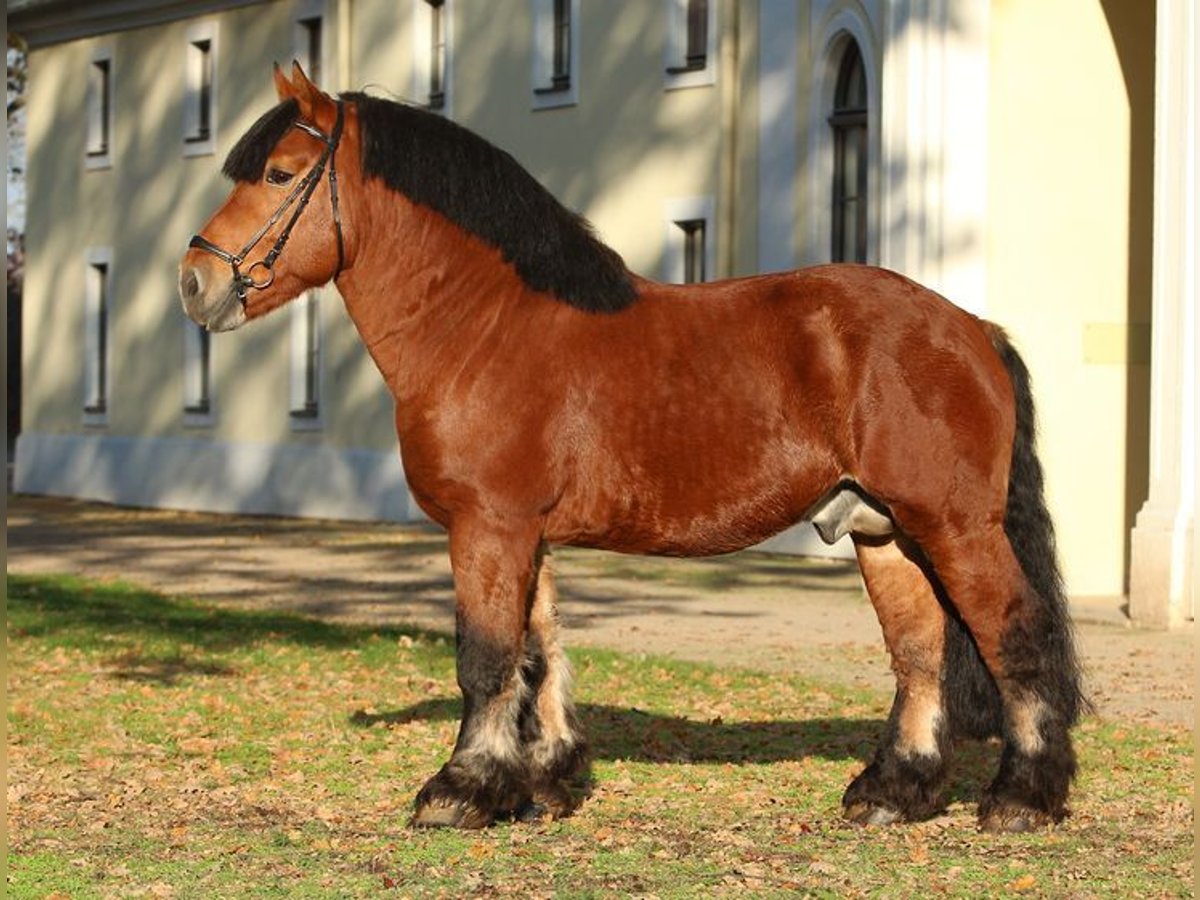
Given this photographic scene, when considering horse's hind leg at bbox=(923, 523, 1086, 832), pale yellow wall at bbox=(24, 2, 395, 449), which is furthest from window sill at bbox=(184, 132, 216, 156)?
horse's hind leg at bbox=(923, 523, 1086, 832)

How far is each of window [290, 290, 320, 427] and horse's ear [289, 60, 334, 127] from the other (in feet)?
77.7

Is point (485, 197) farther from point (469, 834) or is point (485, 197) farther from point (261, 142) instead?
point (469, 834)

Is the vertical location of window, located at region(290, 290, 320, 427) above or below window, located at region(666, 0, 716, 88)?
below

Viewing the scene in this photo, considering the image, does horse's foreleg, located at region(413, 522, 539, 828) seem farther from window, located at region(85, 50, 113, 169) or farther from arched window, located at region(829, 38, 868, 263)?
window, located at region(85, 50, 113, 169)

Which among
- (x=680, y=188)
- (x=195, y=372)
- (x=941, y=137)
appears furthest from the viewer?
(x=195, y=372)

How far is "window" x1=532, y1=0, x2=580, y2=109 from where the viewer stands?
1112 inches

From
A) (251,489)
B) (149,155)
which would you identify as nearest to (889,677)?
(251,489)

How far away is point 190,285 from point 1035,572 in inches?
124

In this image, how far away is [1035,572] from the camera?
8258 millimetres

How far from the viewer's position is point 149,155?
118 feet

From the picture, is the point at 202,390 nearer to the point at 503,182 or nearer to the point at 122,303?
the point at 122,303

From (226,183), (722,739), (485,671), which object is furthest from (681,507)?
(226,183)

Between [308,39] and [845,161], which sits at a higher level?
[308,39]

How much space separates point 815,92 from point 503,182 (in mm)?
15826
